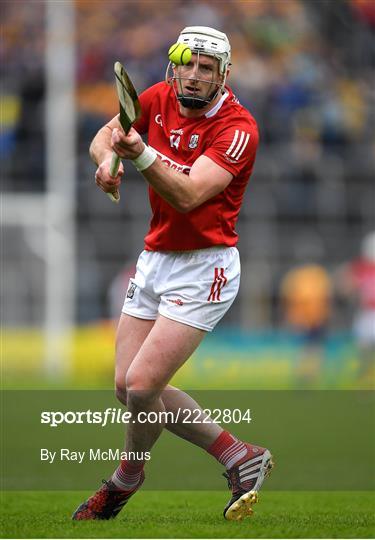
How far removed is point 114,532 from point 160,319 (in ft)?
3.21

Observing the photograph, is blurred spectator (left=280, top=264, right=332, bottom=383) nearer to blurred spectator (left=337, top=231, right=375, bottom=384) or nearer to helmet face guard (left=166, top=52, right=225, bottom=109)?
blurred spectator (left=337, top=231, right=375, bottom=384)

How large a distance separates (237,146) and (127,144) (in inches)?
26.7

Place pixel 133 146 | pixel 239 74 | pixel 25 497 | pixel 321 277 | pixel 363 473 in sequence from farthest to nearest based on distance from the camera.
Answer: pixel 239 74 < pixel 321 277 < pixel 363 473 < pixel 25 497 < pixel 133 146

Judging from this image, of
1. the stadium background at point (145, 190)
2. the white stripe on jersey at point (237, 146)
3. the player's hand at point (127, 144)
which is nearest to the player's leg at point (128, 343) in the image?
the white stripe on jersey at point (237, 146)

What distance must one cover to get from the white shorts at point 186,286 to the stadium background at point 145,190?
35.0 feet

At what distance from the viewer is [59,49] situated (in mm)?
18156

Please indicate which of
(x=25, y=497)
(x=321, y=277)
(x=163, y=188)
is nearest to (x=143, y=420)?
(x=163, y=188)

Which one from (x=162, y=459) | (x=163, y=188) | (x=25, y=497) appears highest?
(x=163, y=188)

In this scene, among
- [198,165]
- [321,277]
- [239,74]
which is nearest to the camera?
[198,165]

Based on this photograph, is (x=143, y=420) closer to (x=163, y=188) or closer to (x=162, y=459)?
(x=163, y=188)

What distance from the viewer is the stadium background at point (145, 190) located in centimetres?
1748

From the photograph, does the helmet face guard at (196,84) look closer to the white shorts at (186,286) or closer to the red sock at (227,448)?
the white shorts at (186,286)

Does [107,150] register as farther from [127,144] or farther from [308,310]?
[308,310]

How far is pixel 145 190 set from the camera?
60.8 ft
